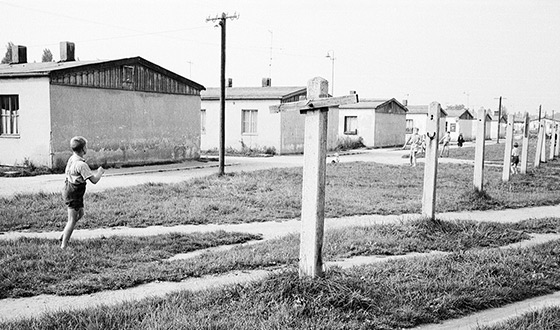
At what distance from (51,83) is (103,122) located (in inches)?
112

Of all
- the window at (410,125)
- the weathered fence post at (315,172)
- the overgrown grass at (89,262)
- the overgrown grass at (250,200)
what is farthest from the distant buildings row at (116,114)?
the window at (410,125)

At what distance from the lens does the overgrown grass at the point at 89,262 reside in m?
5.75

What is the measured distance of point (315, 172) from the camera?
17.5 ft

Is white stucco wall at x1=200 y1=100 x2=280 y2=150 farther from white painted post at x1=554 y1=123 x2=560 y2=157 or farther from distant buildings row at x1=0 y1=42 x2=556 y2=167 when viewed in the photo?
white painted post at x1=554 y1=123 x2=560 y2=157

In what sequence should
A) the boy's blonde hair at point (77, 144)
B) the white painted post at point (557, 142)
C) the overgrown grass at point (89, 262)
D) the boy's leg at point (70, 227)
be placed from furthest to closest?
the white painted post at point (557, 142) → the boy's blonde hair at point (77, 144) → the boy's leg at point (70, 227) → the overgrown grass at point (89, 262)

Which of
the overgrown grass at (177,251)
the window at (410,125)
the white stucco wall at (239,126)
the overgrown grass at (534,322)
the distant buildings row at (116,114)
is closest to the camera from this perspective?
the overgrown grass at (534,322)

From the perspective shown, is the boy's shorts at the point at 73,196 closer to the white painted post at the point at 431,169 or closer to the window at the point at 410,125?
the white painted post at the point at 431,169

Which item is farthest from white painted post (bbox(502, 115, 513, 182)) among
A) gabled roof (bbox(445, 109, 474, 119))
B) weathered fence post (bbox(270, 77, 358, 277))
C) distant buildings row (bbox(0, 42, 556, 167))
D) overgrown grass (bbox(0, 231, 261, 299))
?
gabled roof (bbox(445, 109, 474, 119))

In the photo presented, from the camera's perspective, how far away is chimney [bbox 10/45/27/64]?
2615 centimetres

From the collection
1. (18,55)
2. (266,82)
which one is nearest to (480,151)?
(18,55)

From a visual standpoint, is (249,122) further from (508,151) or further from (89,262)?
(89,262)

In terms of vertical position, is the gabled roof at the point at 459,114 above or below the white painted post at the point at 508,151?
above

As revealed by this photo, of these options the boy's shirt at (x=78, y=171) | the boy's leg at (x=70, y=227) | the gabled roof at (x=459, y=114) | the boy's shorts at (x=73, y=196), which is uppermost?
the gabled roof at (x=459, y=114)

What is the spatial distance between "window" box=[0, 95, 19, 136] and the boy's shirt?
46.6 feet
